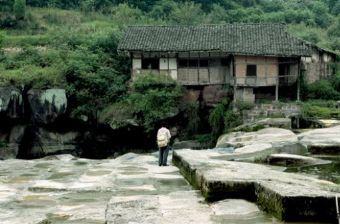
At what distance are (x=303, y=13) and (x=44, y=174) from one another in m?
50.9

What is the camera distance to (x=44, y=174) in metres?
12.0

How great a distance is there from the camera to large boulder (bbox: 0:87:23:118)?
99.8 ft

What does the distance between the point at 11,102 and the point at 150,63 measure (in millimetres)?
9389

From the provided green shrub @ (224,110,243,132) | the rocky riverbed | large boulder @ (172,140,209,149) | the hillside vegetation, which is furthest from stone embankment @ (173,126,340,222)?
the hillside vegetation

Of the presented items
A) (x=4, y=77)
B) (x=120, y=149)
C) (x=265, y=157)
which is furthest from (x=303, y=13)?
(x=265, y=157)

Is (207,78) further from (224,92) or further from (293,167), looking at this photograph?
(293,167)

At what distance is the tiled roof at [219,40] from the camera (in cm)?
3166

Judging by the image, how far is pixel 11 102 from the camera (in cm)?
3058

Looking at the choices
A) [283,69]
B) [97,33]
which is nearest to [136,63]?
[97,33]

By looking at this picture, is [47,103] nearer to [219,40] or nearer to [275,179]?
[219,40]

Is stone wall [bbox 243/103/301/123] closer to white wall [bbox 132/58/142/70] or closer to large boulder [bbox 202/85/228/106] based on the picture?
large boulder [bbox 202/85/228/106]

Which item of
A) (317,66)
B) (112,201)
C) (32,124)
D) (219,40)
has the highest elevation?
(219,40)

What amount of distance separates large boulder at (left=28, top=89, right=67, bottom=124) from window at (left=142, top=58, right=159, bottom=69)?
5.78m

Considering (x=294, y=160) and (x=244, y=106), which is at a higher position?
(x=244, y=106)
